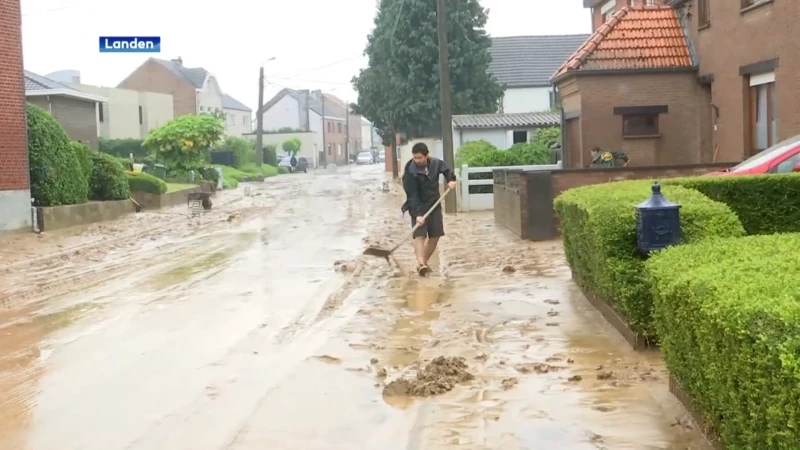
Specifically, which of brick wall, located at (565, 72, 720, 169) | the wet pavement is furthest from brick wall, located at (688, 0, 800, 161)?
the wet pavement

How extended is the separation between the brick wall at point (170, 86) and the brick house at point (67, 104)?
33599mm

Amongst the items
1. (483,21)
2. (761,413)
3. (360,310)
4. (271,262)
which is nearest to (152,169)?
(483,21)

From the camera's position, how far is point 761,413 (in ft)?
12.5

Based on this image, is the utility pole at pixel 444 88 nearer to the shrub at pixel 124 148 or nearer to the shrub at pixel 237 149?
the shrub at pixel 124 148

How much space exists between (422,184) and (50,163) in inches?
498

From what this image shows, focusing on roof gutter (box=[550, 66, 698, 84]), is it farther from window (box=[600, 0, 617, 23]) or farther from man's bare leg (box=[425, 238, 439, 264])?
man's bare leg (box=[425, 238, 439, 264])

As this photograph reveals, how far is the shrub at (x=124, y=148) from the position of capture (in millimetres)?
55188

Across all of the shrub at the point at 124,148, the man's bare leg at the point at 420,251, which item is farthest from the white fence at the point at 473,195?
the shrub at the point at 124,148

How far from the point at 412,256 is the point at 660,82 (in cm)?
915

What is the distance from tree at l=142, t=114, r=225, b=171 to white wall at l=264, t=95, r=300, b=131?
2890 inches

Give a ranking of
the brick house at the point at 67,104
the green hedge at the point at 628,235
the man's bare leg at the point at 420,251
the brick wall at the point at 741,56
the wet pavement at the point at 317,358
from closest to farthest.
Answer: the wet pavement at the point at 317,358 < the green hedge at the point at 628,235 < the man's bare leg at the point at 420,251 < the brick wall at the point at 741,56 < the brick house at the point at 67,104

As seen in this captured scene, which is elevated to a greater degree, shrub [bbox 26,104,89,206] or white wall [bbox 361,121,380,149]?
white wall [bbox 361,121,380,149]

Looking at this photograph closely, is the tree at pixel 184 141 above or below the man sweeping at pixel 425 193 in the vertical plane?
above

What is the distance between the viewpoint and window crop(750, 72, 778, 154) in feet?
57.2
